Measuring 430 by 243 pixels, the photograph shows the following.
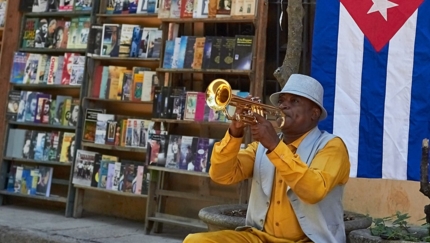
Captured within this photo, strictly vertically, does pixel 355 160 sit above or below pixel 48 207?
above

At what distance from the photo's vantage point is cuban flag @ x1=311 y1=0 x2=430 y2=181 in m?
4.47

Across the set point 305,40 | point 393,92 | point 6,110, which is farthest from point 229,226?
point 6,110

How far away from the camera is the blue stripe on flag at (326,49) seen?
4.69m

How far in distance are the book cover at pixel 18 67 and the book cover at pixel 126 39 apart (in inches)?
48.4

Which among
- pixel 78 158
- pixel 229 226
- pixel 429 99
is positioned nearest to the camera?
pixel 229 226

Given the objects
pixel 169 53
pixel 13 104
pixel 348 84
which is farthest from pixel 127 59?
pixel 348 84

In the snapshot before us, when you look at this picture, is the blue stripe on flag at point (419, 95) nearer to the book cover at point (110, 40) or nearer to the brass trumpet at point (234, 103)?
the brass trumpet at point (234, 103)

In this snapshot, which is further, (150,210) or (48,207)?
(48,207)

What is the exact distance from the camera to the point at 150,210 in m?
6.13

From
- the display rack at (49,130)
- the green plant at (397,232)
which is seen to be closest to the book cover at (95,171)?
the display rack at (49,130)

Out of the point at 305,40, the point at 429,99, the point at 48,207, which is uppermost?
the point at 305,40

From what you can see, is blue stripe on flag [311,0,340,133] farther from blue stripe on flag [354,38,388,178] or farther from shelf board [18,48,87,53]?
shelf board [18,48,87,53]

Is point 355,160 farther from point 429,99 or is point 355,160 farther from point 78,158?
point 78,158

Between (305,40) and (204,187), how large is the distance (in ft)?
5.63
